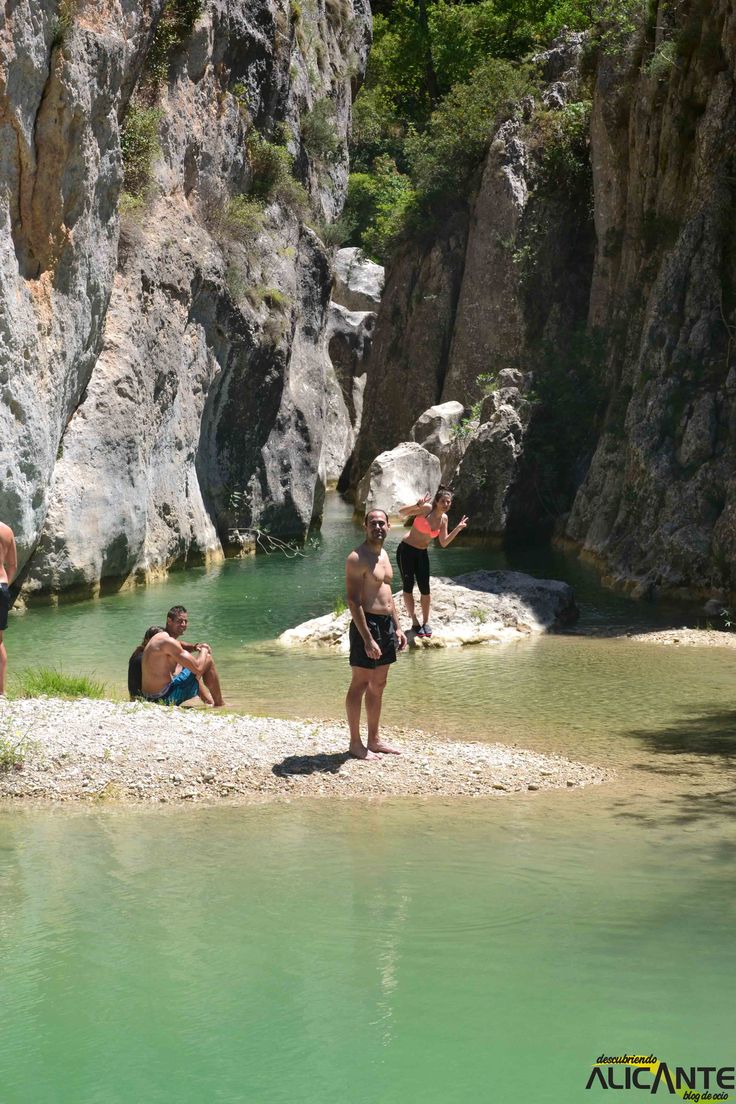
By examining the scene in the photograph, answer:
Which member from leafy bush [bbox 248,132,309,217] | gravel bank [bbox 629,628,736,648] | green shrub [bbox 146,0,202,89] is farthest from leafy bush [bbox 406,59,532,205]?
gravel bank [bbox 629,628,736,648]

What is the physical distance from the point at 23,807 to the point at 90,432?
12111 mm

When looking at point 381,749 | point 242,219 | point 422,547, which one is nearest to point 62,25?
point 422,547

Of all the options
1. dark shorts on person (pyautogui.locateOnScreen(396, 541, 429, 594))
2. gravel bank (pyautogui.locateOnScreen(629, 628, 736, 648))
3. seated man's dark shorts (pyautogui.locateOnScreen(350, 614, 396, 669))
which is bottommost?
gravel bank (pyautogui.locateOnScreen(629, 628, 736, 648))

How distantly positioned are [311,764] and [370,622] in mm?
1145

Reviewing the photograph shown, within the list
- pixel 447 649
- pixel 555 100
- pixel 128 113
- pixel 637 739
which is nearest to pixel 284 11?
pixel 128 113

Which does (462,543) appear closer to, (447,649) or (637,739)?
(447,649)

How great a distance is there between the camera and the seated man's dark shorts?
31.1 ft

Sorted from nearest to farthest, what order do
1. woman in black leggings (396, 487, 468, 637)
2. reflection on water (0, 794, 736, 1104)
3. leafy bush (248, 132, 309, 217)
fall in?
reflection on water (0, 794, 736, 1104) → woman in black leggings (396, 487, 468, 637) → leafy bush (248, 132, 309, 217)

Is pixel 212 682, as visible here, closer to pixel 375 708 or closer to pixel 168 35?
pixel 375 708

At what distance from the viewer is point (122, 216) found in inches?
855

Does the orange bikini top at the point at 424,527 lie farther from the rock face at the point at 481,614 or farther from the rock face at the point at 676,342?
the rock face at the point at 676,342

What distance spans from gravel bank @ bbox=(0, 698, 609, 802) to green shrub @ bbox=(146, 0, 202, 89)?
1586 cm

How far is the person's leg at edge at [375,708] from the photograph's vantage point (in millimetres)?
9547

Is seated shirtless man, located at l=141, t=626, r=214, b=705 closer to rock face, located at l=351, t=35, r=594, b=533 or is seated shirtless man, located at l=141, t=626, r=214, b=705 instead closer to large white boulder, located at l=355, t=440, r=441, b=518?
rock face, located at l=351, t=35, r=594, b=533
